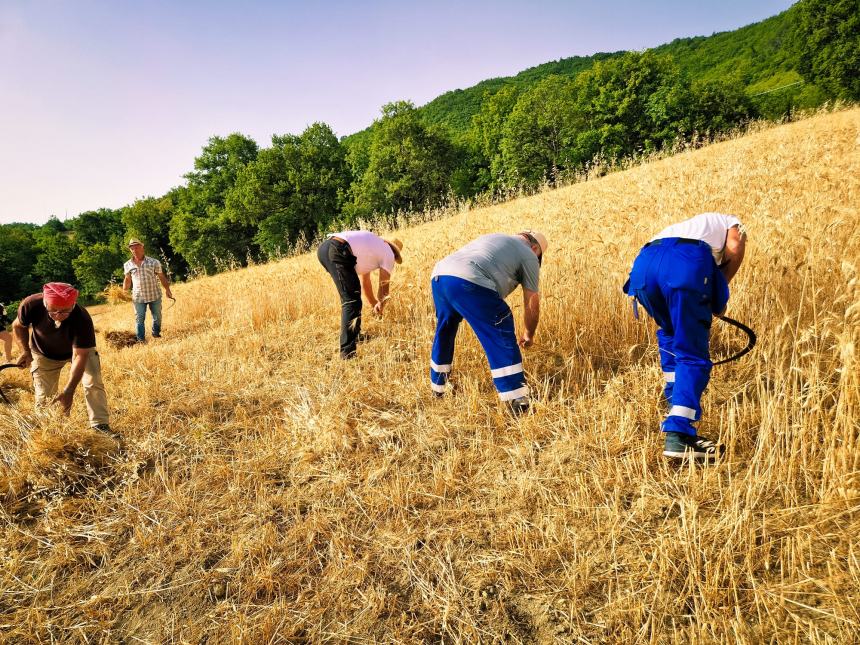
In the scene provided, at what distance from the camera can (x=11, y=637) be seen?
76.2 inches

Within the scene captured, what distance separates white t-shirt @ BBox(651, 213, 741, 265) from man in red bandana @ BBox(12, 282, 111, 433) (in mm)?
4908

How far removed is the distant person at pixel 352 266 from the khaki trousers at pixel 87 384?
2270 mm

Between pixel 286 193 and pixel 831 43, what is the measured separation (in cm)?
4618

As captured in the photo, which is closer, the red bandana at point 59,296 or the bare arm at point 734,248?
the bare arm at point 734,248

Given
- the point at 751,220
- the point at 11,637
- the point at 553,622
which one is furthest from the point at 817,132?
the point at 11,637

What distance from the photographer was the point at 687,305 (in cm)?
233

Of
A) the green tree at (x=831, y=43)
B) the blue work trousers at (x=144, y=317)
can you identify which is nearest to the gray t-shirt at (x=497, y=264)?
the blue work trousers at (x=144, y=317)

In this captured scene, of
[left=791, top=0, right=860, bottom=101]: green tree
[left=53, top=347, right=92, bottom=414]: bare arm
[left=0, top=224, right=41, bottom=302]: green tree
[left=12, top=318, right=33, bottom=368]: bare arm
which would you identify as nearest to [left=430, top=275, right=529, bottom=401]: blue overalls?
[left=53, top=347, right=92, bottom=414]: bare arm

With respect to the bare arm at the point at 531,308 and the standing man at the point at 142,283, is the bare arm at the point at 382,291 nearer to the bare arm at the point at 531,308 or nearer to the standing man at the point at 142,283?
the bare arm at the point at 531,308

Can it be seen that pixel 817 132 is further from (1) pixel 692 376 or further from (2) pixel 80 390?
(2) pixel 80 390

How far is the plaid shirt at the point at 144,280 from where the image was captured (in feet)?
25.5

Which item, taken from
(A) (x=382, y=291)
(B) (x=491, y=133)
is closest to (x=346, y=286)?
(A) (x=382, y=291)

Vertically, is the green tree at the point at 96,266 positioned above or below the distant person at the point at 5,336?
above

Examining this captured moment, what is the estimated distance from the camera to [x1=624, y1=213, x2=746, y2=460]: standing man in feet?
A: 7.47
